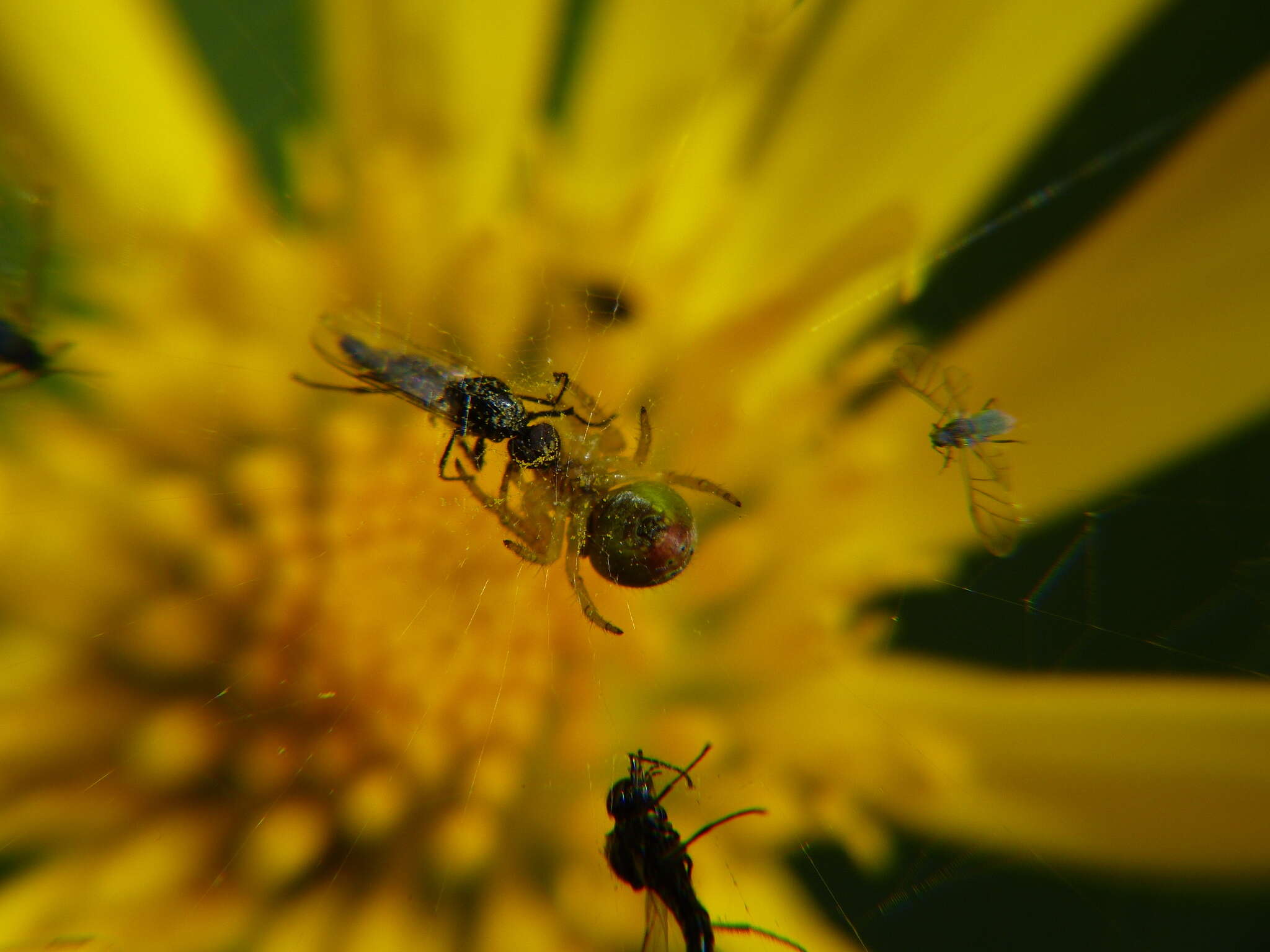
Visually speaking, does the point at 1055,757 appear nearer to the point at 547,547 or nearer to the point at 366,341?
the point at 547,547

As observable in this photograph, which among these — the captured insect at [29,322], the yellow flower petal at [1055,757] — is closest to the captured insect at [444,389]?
the captured insect at [29,322]

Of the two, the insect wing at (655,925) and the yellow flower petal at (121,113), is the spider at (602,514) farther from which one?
the yellow flower petal at (121,113)

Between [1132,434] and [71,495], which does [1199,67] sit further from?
[71,495]

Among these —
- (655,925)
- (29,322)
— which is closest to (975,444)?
(655,925)

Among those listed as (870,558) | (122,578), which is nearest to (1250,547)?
(870,558)

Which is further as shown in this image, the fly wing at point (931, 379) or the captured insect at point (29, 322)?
the fly wing at point (931, 379)

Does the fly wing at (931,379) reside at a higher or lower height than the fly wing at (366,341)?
higher
